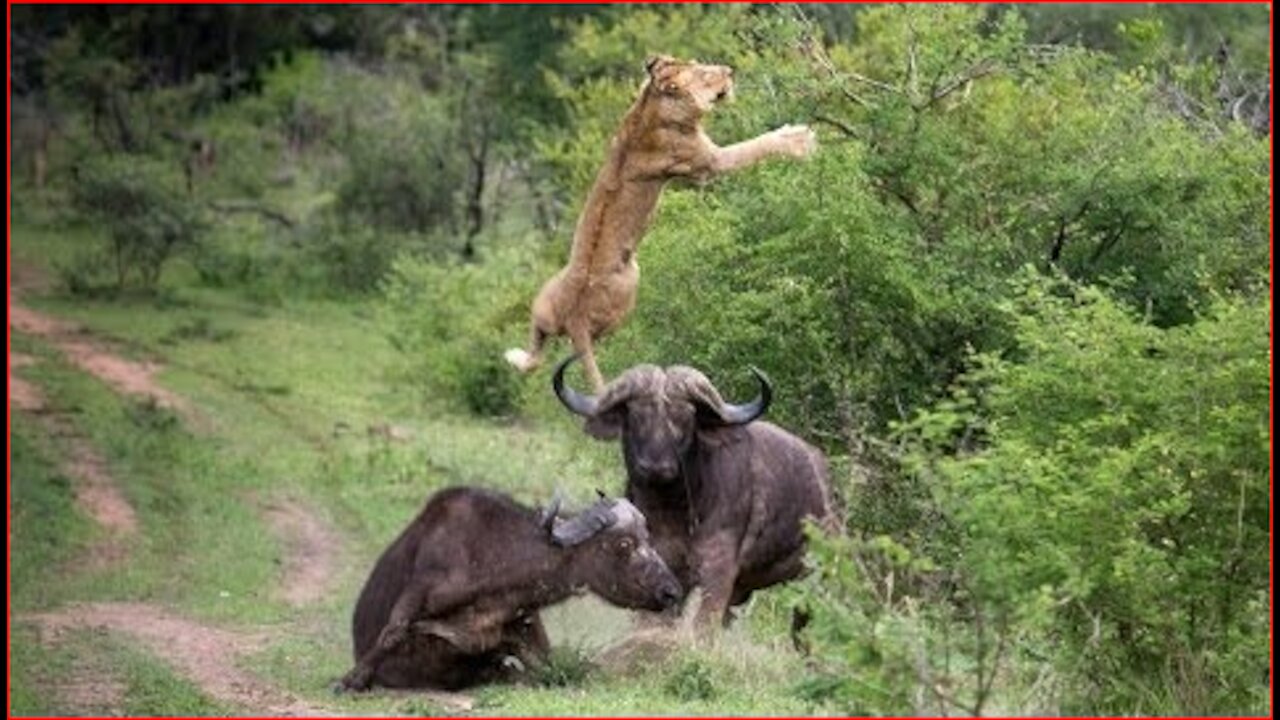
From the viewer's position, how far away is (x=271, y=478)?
2798 centimetres

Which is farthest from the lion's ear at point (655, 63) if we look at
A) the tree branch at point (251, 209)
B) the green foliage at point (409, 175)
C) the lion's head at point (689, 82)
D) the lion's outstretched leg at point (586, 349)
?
the tree branch at point (251, 209)

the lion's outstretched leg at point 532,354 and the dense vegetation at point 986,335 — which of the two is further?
the lion's outstretched leg at point 532,354

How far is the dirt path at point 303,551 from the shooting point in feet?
72.7

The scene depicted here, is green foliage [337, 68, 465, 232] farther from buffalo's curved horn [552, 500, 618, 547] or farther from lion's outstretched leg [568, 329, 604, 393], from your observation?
buffalo's curved horn [552, 500, 618, 547]

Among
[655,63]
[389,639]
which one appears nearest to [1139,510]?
[655,63]

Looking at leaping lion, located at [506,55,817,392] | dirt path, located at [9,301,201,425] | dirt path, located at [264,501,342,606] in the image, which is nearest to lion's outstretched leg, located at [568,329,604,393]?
leaping lion, located at [506,55,817,392]

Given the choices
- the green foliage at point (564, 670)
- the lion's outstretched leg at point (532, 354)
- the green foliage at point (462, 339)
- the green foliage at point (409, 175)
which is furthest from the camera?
the green foliage at point (409, 175)

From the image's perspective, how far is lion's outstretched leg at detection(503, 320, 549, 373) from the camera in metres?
16.2

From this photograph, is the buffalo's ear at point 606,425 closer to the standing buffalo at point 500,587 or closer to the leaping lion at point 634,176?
the standing buffalo at point 500,587

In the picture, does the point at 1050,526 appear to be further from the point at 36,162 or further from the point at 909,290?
the point at 36,162

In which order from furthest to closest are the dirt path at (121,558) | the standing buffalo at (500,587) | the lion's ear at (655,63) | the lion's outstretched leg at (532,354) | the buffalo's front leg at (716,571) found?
the lion's outstretched leg at (532,354), the lion's ear at (655,63), the dirt path at (121,558), the buffalo's front leg at (716,571), the standing buffalo at (500,587)

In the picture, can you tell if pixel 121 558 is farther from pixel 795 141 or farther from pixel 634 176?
pixel 795 141

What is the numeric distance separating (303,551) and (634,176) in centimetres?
1015

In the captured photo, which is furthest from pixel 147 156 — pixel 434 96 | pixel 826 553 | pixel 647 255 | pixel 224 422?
pixel 826 553
